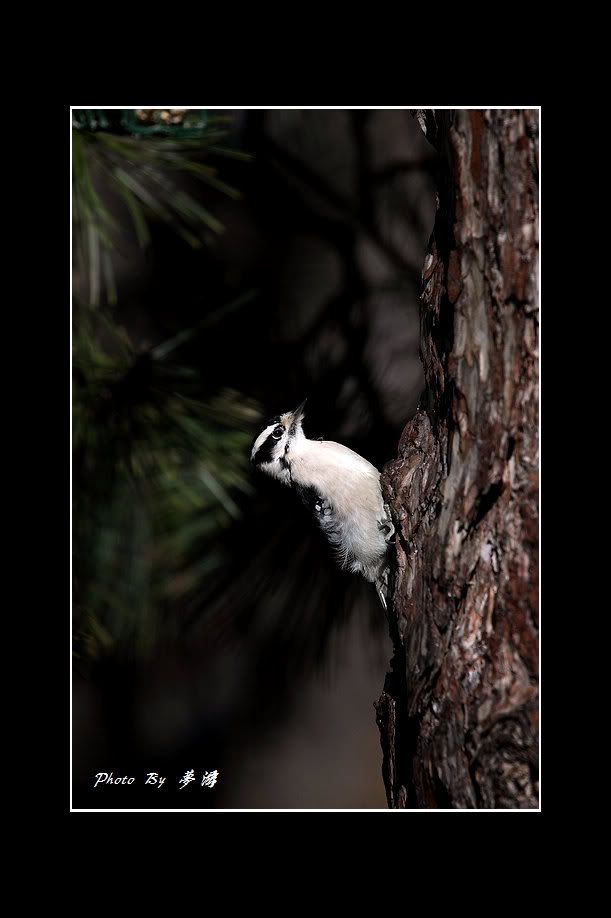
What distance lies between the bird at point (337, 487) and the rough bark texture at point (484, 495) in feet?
1.20

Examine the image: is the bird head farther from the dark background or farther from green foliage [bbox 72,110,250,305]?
green foliage [bbox 72,110,250,305]

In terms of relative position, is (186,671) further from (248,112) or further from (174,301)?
(248,112)

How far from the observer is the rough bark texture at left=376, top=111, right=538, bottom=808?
65 cm

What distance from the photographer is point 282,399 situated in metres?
1.26

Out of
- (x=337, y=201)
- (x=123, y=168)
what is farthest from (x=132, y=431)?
(x=337, y=201)

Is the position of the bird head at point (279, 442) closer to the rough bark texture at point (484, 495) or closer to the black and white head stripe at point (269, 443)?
the black and white head stripe at point (269, 443)

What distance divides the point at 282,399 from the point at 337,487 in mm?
228

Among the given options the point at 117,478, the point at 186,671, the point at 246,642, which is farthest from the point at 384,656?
the point at 117,478

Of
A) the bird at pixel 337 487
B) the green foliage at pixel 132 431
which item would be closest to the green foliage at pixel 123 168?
the green foliage at pixel 132 431

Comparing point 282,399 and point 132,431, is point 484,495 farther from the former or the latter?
point 282,399

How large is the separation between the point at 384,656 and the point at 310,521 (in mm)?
325

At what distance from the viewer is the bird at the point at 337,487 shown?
1144 mm

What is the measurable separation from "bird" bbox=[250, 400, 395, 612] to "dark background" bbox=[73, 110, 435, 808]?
0.17 feet

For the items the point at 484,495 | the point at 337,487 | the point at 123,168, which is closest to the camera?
the point at 484,495
